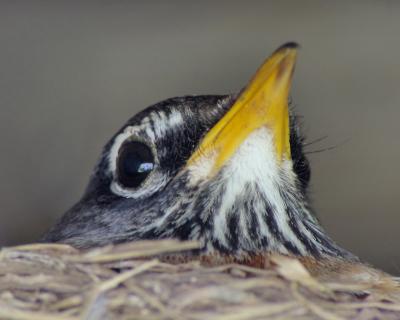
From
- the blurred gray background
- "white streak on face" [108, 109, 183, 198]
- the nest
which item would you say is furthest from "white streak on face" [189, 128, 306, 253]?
the blurred gray background

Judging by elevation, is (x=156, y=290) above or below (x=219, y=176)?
below

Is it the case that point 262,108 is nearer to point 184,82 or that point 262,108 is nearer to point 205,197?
point 205,197

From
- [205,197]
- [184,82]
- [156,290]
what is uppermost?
[184,82]

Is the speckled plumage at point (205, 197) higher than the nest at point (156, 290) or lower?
higher

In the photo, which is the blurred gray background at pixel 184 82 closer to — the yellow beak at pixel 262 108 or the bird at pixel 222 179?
the bird at pixel 222 179

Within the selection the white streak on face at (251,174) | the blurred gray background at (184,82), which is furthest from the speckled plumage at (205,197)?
the blurred gray background at (184,82)

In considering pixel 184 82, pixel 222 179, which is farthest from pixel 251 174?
pixel 184 82

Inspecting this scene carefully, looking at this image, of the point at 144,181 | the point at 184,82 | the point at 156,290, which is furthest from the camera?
the point at 184,82
